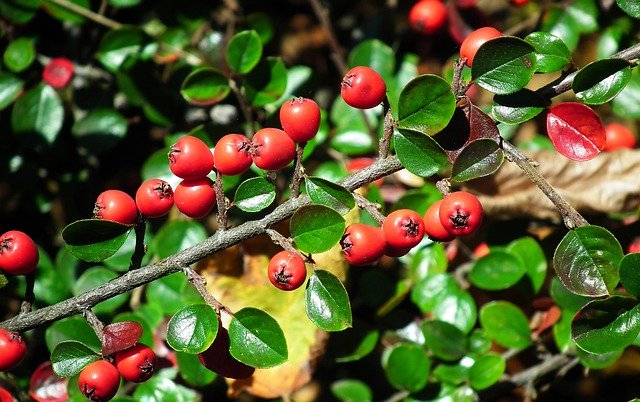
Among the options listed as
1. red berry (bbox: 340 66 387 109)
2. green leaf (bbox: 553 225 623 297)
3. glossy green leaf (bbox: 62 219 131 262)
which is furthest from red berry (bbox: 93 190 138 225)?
green leaf (bbox: 553 225 623 297)

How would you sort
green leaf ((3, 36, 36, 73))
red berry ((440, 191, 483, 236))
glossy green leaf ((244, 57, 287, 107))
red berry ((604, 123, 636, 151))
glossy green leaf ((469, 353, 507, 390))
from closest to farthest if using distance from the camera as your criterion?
1. red berry ((440, 191, 483, 236))
2. glossy green leaf ((469, 353, 507, 390))
3. glossy green leaf ((244, 57, 287, 107))
4. green leaf ((3, 36, 36, 73))
5. red berry ((604, 123, 636, 151))

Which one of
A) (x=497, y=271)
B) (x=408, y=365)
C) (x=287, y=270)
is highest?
(x=287, y=270)

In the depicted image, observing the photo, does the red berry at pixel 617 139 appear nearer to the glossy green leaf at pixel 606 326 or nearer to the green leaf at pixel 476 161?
the glossy green leaf at pixel 606 326

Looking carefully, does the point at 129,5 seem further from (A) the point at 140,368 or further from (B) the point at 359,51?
(A) the point at 140,368

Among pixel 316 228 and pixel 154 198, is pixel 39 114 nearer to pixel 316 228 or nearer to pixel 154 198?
pixel 154 198

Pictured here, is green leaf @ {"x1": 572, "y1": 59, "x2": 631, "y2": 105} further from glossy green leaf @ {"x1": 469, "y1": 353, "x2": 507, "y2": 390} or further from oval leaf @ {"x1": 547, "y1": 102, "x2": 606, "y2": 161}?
glossy green leaf @ {"x1": 469, "y1": 353, "x2": 507, "y2": 390}

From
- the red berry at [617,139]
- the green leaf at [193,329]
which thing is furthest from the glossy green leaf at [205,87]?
the red berry at [617,139]

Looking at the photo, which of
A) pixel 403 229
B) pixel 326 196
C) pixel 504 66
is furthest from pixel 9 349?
pixel 504 66
